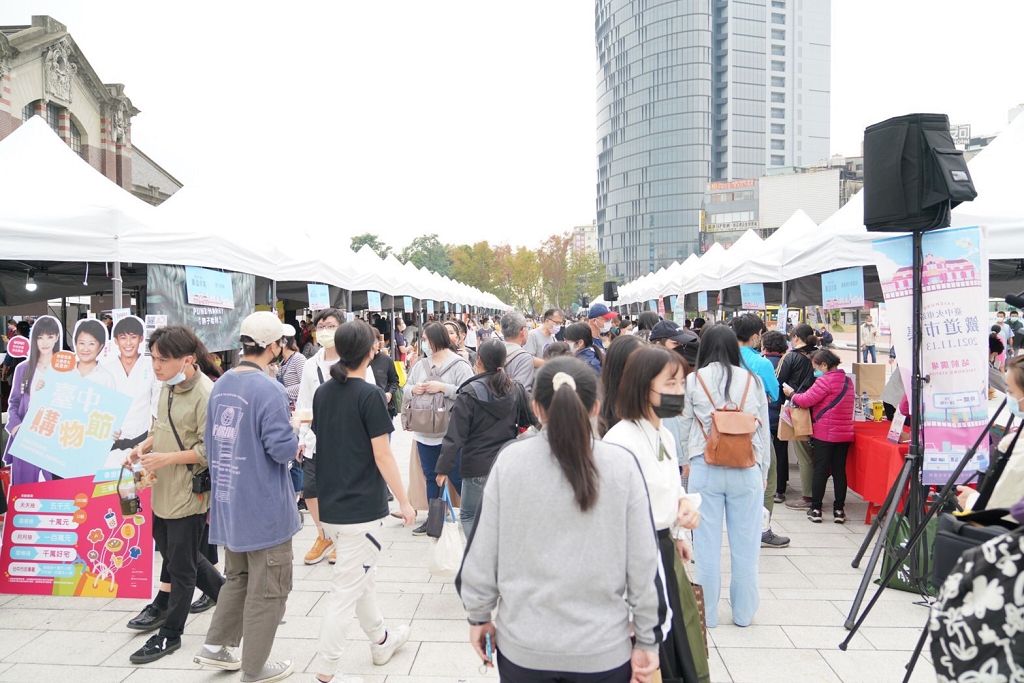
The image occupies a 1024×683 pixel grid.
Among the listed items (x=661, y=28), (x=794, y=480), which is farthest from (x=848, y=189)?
(x=794, y=480)

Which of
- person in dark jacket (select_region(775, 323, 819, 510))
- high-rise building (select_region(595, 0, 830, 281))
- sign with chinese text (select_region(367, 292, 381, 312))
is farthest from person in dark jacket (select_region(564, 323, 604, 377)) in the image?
high-rise building (select_region(595, 0, 830, 281))

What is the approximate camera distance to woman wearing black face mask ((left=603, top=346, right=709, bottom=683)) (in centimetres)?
226

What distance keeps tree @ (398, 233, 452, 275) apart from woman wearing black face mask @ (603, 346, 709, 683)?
86597 mm

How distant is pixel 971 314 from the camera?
4.18 meters

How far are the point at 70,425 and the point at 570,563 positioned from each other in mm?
4230

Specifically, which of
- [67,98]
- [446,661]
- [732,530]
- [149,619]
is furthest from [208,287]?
[67,98]

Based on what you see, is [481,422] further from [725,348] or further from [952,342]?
[952,342]

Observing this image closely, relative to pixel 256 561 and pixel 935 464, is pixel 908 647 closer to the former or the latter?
pixel 935 464

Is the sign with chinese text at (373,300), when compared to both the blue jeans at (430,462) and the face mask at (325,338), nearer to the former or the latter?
the face mask at (325,338)

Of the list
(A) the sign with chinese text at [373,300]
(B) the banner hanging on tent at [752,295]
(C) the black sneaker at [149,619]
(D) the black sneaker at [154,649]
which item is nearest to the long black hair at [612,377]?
(D) the black sneaker at [154,649]

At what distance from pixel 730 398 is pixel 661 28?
108 m

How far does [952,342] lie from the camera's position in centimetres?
420

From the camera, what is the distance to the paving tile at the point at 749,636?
3758 mm

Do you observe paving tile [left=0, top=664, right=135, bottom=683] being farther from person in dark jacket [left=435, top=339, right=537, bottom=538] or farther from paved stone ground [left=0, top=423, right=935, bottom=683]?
person in dark jacket [left=435, top=339, right=537, bottom=538]
